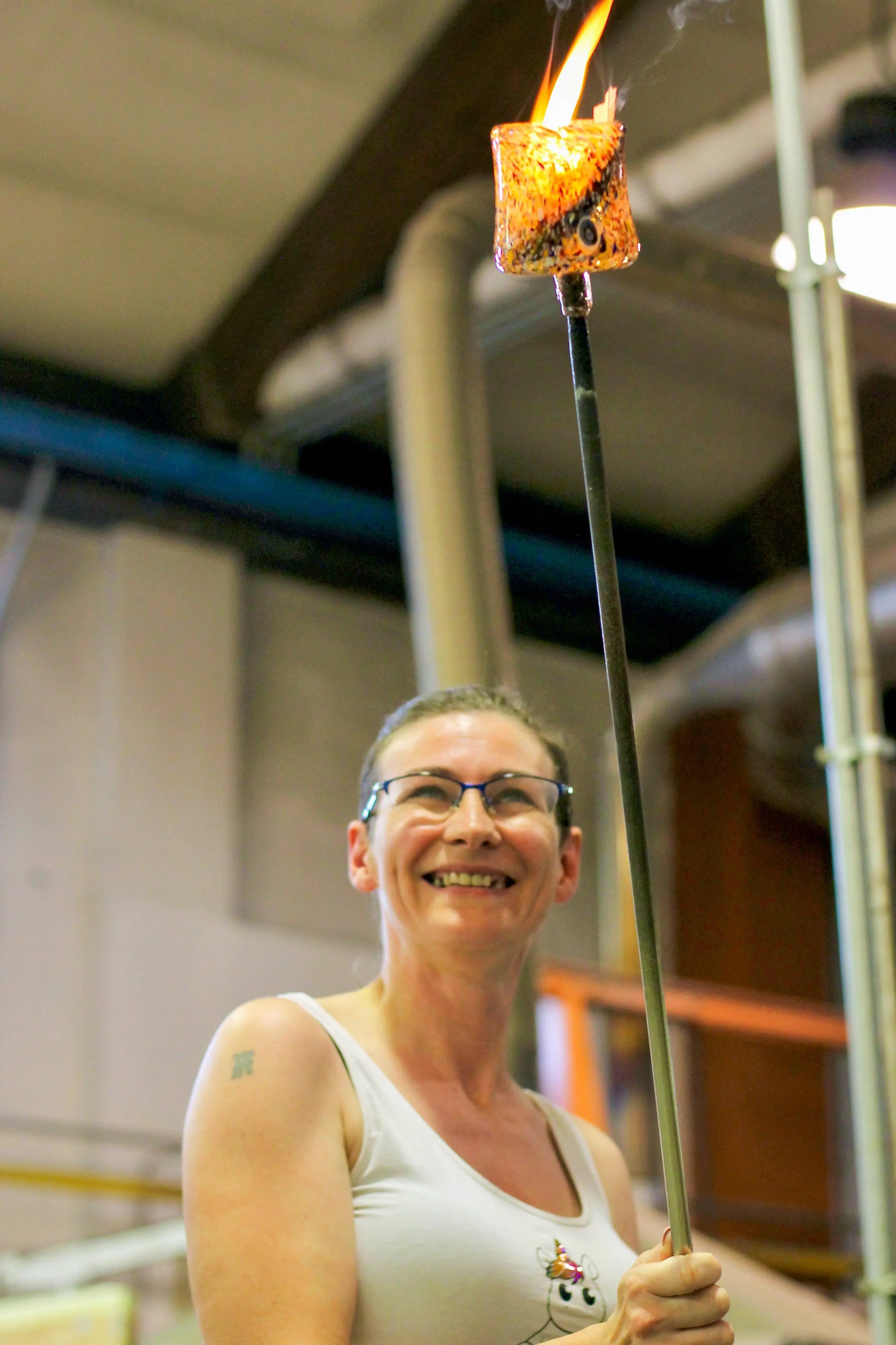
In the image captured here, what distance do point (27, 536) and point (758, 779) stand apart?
2.83 m

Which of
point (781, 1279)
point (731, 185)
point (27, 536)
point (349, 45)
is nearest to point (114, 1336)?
point (781, 1279)

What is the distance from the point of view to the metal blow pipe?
79cm

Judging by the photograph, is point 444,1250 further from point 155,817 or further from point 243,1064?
point 155,817

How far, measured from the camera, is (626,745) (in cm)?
78

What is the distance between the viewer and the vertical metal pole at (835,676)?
149 centimetres

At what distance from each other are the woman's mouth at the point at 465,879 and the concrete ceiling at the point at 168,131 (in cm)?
282

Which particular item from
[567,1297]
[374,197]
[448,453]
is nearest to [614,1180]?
[567,1297]

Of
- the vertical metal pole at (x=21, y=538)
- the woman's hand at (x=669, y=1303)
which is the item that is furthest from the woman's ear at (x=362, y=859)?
the vertical metal pole at (x=21, y=538)

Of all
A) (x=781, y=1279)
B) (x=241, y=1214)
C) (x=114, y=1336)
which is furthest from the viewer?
(x=781, y=1279)

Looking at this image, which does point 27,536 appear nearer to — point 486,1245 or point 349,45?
point 349,45

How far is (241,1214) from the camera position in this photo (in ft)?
3.34

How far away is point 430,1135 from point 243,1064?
14 centimetres

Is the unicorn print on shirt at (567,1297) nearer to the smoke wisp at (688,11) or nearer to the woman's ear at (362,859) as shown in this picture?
the woman's ear at (362,859)

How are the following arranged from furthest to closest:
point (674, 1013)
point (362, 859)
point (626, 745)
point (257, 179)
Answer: point (674, 1013) < point (257, 179) < point (362, 859) < point (626, 745)
